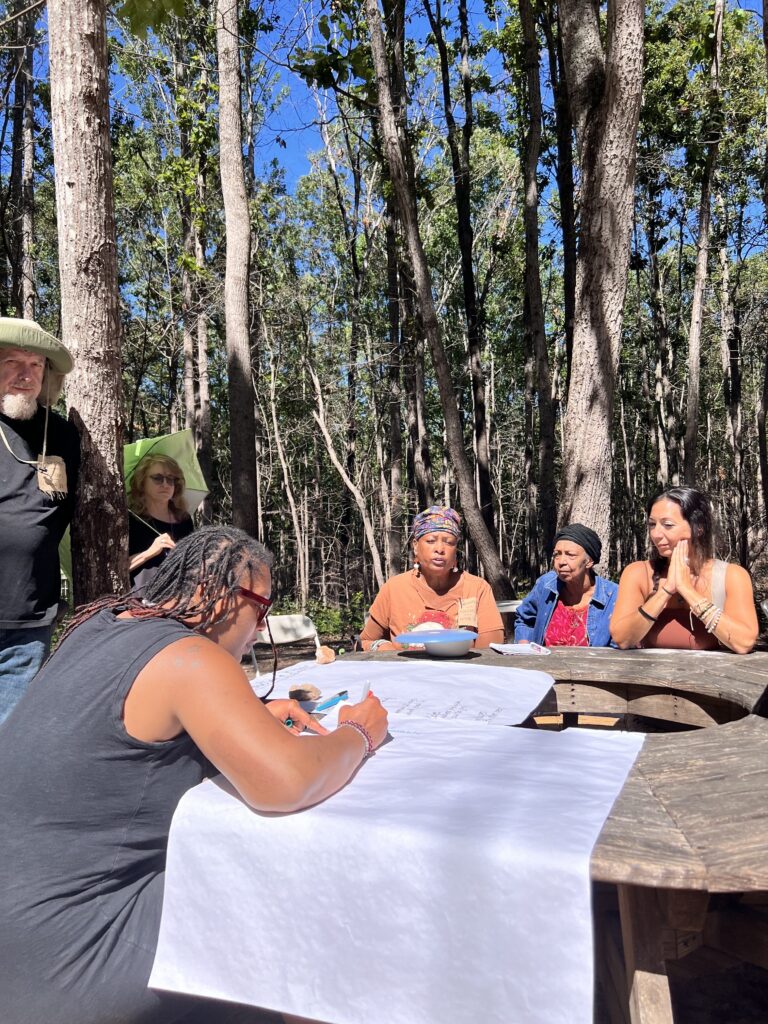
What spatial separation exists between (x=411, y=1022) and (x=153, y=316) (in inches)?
748

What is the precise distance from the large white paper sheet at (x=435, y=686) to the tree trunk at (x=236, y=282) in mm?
4444

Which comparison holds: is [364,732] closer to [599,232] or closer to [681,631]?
[681,631]

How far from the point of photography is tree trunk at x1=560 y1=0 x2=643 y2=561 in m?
4.44

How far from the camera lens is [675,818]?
130 centimetres

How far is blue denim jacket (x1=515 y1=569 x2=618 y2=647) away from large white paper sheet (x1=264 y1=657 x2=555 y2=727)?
977 mm

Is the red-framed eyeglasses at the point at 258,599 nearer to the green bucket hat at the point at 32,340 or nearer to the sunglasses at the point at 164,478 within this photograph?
the green bucket hat at the point at 32,340

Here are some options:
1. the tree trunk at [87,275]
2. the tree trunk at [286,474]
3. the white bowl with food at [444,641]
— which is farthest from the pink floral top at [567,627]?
the tree trunk at [286,474]

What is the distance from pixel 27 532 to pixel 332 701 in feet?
3.45

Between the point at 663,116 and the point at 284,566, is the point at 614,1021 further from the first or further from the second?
the point at 284,566

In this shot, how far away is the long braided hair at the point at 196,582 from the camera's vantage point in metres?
1.55

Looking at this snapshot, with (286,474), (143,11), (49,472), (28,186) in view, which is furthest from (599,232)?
(28,186)

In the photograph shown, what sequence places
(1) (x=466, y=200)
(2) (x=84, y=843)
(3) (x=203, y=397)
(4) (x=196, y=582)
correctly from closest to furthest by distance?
(2) (x=84, y=843) → (4) (x=196, y=582) → (1) (x=466, y=200) → (3) (x=203, y=397)

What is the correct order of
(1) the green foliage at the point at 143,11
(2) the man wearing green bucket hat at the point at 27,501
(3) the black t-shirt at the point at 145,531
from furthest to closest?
1. (3) the black t-shirt at the point at 145,531
2. (1) the green foliage at the point at 143,11
3. (2) the man wearing green bucket hat at the point at 27,501

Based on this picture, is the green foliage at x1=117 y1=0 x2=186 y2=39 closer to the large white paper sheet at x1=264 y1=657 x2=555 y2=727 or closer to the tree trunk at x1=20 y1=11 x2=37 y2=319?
the large white paper sheet at x1=264 y1=657 x2=555 y2=727
